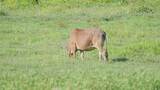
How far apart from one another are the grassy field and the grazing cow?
1.12 ft

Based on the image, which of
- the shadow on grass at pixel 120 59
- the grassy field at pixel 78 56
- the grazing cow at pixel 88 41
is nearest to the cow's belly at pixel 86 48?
the grazing cow at pixel 88 41

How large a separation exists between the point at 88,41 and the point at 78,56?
1.97m

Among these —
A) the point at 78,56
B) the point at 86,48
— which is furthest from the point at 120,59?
the point at 78,56

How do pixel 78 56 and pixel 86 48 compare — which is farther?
pixel 78 56

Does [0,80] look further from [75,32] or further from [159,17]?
[159,17]

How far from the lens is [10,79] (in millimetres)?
13852

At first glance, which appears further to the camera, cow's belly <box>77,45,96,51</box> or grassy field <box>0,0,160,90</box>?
cow's belly <box>77,45,96,51</box>

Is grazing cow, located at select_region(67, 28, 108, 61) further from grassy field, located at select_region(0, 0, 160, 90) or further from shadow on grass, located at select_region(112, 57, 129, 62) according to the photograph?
shadow on grass, located at select_region(112, 57, 129, 62)

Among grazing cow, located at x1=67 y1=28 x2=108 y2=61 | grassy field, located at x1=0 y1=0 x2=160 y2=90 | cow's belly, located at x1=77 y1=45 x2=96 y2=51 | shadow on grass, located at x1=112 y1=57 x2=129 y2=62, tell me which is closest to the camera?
grassy field, located at x1=0 y1=0 x2=160 y2=90

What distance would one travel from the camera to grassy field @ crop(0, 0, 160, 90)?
13766mm

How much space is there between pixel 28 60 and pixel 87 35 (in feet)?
6.74

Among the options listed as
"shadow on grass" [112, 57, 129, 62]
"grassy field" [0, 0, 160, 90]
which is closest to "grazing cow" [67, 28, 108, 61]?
"grassy field" [0, 0, 160, 90]

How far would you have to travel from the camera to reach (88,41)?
1784 cm

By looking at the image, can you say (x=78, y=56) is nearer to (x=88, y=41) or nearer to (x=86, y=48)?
(x=86, y=48)
